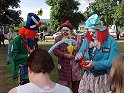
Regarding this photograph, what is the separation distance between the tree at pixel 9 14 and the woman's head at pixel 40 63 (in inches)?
1370

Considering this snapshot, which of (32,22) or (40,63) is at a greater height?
(32,22)

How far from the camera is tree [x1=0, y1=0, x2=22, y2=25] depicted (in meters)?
37.5

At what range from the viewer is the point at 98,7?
6297 cm

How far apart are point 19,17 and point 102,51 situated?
34.5 m

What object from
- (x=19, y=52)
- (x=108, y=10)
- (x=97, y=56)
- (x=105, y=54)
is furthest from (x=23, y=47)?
(x=108, y=10)

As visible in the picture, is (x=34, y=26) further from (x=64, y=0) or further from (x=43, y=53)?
(x=64, y=0)

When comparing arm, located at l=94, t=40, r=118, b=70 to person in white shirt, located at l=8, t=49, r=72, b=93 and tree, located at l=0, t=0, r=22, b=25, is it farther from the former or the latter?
tree, located at l=0, t=0, r=22, b=25

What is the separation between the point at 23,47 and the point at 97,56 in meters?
1.34

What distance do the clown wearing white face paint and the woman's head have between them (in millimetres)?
1738

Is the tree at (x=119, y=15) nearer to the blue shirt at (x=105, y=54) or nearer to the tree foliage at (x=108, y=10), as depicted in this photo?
the tree foliage at (x=108, y=10)

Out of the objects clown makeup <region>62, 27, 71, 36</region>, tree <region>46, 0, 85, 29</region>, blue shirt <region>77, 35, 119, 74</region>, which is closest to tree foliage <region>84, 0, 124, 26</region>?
tree <region>46, 0, 85, 29</region>

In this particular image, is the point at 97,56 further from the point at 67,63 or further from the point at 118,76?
the point at 118,76

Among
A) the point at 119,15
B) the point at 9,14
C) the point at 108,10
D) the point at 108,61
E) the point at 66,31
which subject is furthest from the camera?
the point at 108,10

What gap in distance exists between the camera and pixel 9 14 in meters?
38.4
